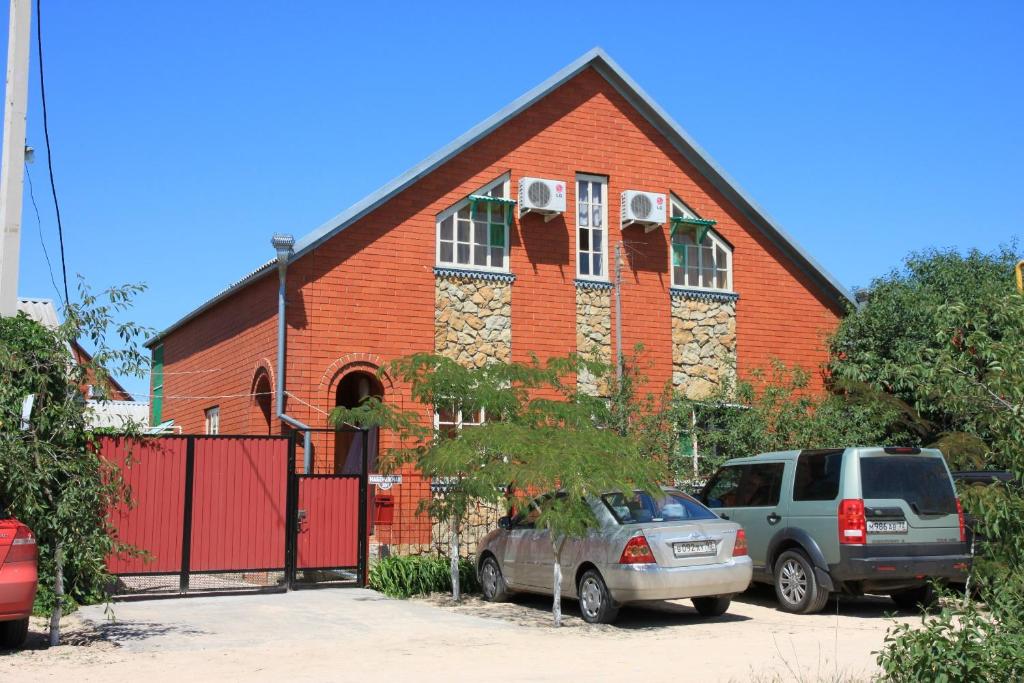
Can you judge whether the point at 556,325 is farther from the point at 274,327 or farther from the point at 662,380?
the point at 274,327

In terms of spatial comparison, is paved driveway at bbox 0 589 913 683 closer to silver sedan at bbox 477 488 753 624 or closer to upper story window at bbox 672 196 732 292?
silver sedan at bbox 477 488 753 624

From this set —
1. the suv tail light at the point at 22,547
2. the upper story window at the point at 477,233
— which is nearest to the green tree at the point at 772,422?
the upper story window at the point at 477,233

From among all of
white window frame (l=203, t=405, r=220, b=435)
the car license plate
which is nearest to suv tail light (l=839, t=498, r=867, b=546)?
the car license plate

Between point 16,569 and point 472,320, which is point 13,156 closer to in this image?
point 16,569

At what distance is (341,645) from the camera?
11.2m

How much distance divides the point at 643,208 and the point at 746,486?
825cm

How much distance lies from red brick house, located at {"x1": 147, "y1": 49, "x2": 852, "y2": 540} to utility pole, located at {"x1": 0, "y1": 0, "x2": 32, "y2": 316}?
642 cm

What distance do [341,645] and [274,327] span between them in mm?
8923

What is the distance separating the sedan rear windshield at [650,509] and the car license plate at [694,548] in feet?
1.79

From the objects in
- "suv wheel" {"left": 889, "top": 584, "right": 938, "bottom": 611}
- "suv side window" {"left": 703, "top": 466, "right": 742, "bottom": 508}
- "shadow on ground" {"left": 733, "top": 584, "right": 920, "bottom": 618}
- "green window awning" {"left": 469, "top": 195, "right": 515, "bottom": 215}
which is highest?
"green window awning" {"left": 469, "top": 195, "right": 515, "bottom": 215}

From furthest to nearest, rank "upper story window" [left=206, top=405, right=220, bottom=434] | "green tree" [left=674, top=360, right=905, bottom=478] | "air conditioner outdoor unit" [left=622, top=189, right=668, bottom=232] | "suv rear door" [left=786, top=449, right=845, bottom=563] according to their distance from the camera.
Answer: "upper story window" [left=206, top=405, right=220, bottom=434], "air conditioner outdoor unit" [left=622, top=189, right=668, bottom=232], "green tree" [left=674, top=360, right=905, bottom=478], "suv rear door" [left=786, top=449, right=845, bottom=563]

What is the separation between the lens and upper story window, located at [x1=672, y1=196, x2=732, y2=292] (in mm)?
22594

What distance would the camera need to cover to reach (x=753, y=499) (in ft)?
47.9

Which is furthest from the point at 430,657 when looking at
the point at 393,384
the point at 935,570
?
the point at 393,384
